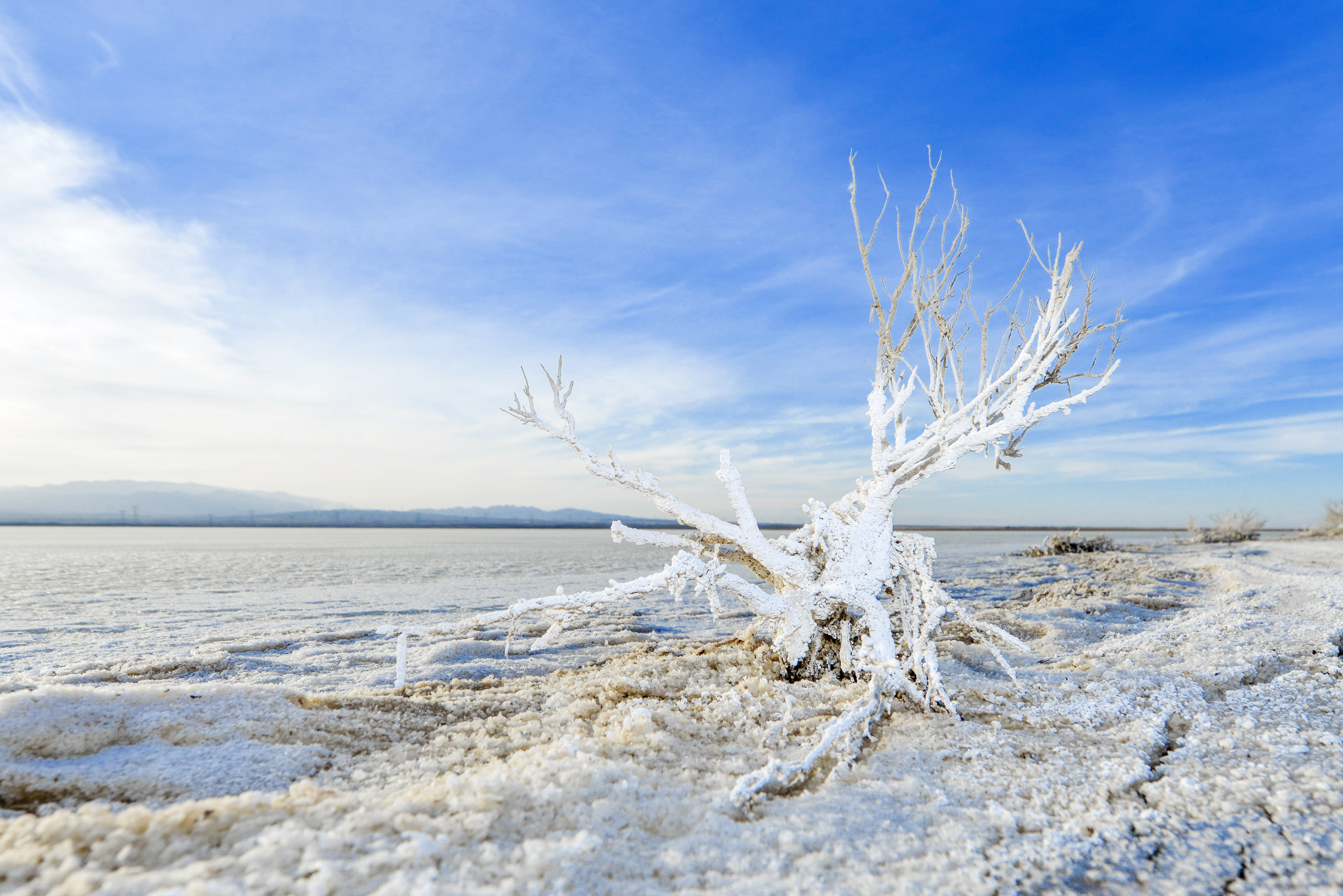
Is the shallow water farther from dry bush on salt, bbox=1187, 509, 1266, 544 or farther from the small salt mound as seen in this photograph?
dry bush on salt, bbox=1187, 509, 1266, 544

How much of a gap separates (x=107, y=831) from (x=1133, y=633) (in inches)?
296

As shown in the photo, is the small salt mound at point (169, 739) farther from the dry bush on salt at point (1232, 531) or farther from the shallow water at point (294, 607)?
the dry bush on salt at point (1232, 531)

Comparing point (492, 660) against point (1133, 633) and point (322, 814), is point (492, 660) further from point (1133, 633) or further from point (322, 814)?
point (1133, 633)

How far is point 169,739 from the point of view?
2584 millimetres

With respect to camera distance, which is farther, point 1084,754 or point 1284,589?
point 1284,589

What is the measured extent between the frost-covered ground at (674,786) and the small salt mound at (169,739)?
1 centimetres

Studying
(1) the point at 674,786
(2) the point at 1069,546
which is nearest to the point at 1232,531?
(2) the point at 1069,546

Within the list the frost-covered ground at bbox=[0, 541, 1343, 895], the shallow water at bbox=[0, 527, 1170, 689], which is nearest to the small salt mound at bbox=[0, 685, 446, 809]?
the frost-covered ground at bbox=[0, 541, 1343, 895]

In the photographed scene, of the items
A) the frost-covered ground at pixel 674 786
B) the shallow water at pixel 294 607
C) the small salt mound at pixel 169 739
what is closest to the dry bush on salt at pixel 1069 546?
the shallow water at pixel 294 607

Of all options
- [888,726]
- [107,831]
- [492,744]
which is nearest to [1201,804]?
A: [888,726]

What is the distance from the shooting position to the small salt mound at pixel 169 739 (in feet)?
7.09

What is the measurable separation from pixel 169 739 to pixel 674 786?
2102 mm

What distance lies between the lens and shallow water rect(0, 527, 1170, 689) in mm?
5039

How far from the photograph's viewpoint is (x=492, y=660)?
515 cm
